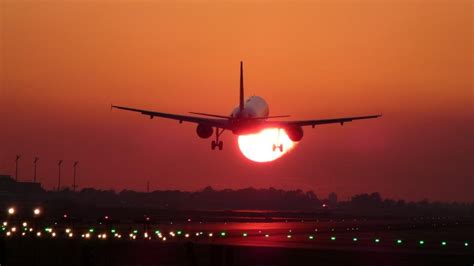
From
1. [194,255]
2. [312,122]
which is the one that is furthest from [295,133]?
[194,255]

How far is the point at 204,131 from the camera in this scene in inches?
3474

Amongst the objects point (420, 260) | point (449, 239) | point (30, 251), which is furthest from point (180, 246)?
point (449, 239)

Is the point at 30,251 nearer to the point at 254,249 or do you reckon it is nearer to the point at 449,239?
the point at 254,249

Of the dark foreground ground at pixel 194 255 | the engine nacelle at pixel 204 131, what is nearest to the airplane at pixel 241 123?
the engine nacelle at pixel 204 131

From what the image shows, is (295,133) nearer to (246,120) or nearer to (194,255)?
(246,120)

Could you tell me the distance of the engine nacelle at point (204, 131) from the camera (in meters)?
88.1

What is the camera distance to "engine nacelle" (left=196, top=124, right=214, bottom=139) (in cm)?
8812

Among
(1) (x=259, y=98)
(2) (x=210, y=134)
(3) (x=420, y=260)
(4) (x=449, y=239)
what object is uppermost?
(1) (x=259, y=98)

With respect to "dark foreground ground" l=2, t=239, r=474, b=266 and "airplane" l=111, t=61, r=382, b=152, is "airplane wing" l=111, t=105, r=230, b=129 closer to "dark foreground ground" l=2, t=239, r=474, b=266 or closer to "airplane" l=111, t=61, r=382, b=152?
"airplane" l=111, t=61, r=382, b=152

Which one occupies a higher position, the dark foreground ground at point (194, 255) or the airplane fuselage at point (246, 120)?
the airplane fuselage at point (246, 120)

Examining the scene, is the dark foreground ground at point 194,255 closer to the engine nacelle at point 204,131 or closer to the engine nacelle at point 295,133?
the engine nacelle at point 204,131

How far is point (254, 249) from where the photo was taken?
1746 inches

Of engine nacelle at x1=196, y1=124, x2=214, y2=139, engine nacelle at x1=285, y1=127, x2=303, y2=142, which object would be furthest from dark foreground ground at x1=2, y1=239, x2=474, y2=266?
engine nacelle at x1=285, y1=127, x2=303, y2=142

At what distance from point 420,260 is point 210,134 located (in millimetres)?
48728
